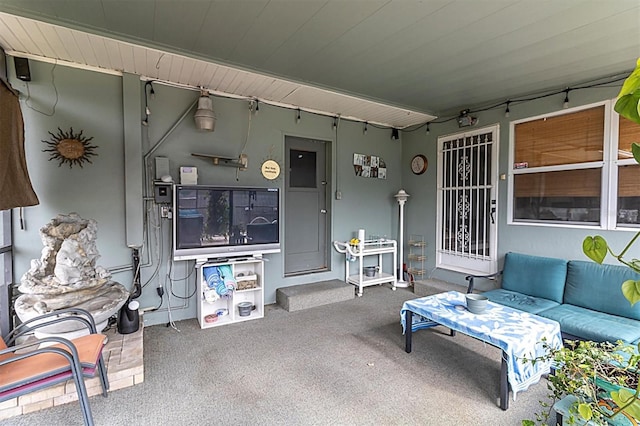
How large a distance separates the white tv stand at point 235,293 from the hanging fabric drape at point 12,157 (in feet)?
5.04

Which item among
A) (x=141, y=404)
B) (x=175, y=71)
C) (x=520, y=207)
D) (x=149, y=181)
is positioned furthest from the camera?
(x=520, y=207)

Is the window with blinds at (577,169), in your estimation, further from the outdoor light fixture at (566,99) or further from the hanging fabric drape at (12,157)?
the hanging fabric drape at (12,157)

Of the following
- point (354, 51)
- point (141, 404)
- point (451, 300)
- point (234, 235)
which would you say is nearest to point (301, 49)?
point (354, 51)

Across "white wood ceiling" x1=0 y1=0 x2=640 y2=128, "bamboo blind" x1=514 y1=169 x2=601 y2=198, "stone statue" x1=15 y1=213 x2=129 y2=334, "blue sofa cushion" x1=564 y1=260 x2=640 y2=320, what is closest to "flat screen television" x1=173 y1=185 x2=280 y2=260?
"stone statue" x1=15 y1=213 x2=129 y2=334

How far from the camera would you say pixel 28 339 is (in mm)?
2537

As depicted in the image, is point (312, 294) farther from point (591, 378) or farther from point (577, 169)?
point (577, 169)

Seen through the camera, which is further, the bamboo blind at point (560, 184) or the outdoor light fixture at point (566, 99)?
the outdoor light fixture at point (566, 99)

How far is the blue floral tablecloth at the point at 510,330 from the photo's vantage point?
200 cm

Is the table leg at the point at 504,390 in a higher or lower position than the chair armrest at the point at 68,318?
lower

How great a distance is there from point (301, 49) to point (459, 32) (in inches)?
50.7

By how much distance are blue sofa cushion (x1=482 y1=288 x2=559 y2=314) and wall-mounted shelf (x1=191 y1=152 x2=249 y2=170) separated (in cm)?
312

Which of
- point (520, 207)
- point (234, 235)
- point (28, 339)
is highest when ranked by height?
point (520, 207)

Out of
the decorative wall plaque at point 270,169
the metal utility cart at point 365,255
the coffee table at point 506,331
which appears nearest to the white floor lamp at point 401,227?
the metal utility cart at point 365,255

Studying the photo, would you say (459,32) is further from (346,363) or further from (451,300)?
(346,363)
